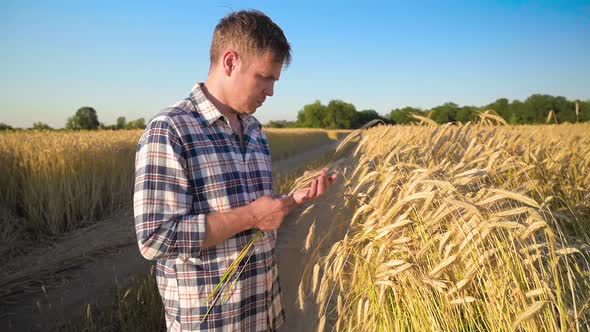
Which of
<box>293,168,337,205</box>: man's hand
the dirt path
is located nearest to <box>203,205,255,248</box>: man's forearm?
<box>293,168,337,205</box>: man's hand

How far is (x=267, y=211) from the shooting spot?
1258 millimetres

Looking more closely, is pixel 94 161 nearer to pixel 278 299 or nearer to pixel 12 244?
pixel 12 244

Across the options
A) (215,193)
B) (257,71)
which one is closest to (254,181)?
(215,193)

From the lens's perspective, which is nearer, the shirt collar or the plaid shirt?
the plaid shirt

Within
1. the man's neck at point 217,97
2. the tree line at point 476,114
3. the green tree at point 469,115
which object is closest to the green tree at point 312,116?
the tree line at point 476,114

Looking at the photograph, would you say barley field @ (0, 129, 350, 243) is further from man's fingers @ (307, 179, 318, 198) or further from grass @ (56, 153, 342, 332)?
man's fingers @ (307, 179, 318, 198)

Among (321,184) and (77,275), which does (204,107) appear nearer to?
(321,184)

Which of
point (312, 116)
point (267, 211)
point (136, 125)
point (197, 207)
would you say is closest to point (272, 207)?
point (267, 211)

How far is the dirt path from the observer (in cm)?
311

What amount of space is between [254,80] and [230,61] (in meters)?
0.11

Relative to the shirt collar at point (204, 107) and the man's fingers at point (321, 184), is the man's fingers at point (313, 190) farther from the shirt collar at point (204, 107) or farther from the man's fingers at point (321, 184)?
the shirt collar at point (204, 107)

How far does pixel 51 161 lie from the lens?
19.1 ft

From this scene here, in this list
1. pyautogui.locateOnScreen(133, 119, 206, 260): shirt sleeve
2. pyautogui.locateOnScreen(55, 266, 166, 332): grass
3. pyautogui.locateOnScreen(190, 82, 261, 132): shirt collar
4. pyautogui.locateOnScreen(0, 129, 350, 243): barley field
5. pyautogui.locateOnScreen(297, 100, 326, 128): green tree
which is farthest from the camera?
pyautogui.locateOnScreen(297, 100, 326, 128): green tree

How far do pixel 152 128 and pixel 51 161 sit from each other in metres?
5.68
